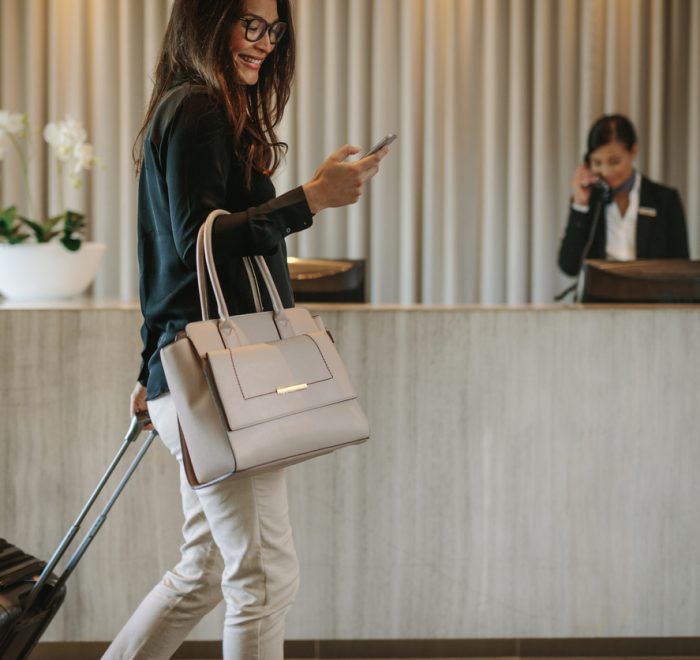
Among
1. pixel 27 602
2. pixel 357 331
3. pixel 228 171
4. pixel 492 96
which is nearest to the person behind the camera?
pixel 228 171

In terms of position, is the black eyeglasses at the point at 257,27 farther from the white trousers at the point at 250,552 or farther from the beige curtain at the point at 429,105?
the beige curtain at the point at 429,105

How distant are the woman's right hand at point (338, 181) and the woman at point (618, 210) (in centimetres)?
246

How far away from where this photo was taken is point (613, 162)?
11.3 feet

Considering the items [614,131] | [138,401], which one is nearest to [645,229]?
[614,131]

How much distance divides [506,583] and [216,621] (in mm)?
658

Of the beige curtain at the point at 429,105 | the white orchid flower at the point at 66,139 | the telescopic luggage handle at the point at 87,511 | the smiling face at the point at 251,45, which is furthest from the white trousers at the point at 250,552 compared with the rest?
the beige curtain at the point at 429,105

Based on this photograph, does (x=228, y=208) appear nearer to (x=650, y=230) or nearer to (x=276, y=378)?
(x=276, y=378)

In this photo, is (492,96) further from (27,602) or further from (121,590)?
(27,602)

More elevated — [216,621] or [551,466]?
[551,466]

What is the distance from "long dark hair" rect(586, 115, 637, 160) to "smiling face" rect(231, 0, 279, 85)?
247 cm

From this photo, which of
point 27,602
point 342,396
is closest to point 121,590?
point 27,602

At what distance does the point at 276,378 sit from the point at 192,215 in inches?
9.7

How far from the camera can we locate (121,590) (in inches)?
73.5

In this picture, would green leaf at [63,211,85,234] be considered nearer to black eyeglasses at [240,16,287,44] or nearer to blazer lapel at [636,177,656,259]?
black eyeglasses at [240,16,287,44]
